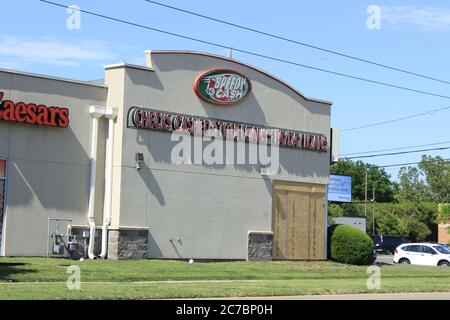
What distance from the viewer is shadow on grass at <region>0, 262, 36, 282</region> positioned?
70.0 ft

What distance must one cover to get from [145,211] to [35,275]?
8.72 meters

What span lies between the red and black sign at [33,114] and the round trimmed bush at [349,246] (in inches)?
562

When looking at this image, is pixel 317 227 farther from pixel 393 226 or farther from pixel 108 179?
pixel 393 226

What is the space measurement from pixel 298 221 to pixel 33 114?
13639mm

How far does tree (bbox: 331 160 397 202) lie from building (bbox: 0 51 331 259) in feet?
275

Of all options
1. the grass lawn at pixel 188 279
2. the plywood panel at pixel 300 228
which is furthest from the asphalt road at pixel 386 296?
the plywood panel at pixel 300 228

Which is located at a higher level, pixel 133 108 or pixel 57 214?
pixel 133 108

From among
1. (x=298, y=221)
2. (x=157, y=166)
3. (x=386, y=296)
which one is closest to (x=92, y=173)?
(x=157, y=166)

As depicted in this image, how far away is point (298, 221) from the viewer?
3619 centimetres

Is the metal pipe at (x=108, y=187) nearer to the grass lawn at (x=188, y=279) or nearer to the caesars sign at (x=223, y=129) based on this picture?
the caesars sign at (x=223, y=129)

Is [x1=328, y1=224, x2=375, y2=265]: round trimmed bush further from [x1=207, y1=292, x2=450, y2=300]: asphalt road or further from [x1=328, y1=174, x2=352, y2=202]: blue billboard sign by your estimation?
[x1=328, y1=174, x2=352, y2=202]: blue billboard sign
